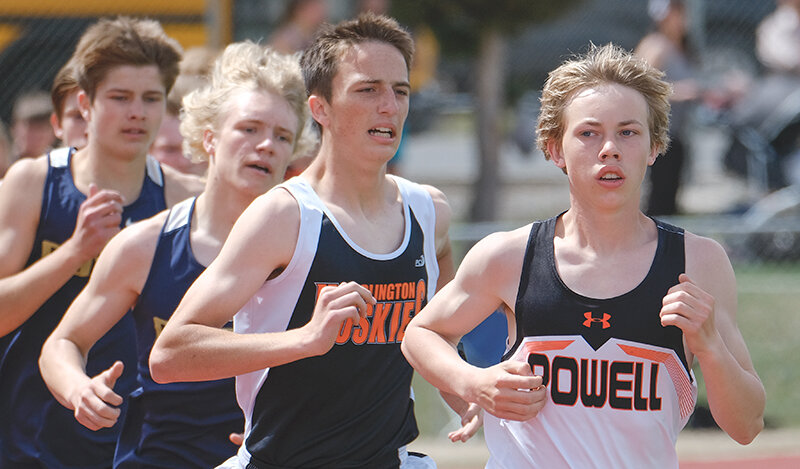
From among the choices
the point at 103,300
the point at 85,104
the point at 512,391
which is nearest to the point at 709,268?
the point at 512,391

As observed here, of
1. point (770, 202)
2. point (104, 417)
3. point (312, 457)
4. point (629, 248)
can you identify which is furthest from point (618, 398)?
point (770, 202)

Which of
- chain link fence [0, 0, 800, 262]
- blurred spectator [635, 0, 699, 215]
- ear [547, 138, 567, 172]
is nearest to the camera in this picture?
ear [547, 138, 567, 172]

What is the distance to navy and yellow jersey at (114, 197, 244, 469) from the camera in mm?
3703

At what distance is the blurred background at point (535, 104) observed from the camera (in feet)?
27.2

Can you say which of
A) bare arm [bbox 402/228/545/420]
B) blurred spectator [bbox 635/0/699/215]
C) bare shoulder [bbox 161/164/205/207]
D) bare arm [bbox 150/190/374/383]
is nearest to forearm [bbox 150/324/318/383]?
bare arm [bbox 150/190/374/383]

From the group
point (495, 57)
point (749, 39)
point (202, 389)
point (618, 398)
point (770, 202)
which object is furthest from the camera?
point (749, 39)

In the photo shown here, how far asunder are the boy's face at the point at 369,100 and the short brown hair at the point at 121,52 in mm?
1318

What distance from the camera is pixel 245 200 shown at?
3803 millimetres

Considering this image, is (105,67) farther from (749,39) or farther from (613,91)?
(749,39)

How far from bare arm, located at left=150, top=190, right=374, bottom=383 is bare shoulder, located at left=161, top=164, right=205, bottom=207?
1.27 meters

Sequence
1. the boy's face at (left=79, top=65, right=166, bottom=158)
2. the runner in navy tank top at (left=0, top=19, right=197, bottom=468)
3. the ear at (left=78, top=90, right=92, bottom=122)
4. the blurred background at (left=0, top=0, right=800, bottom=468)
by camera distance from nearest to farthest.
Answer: the runner in navy tank top at (left=0, top=19, right=197, bottom=468) < the boy's face at (left=79, top=65, right=166, bottom=158) < the ear at (left=78, top=90, right=92, bottom=122) < the blurred background at (left=0, top=0, right=800, bottom=468)

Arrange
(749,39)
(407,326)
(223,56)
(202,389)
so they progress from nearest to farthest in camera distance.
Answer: (407,326)
(202,389)
(223,56)
(749,39)

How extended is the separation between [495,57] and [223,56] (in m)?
7.86

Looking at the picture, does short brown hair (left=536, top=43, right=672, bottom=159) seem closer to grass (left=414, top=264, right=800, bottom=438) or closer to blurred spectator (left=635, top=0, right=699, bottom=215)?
grass (left=414, top=264, right=800, bottom=438)
